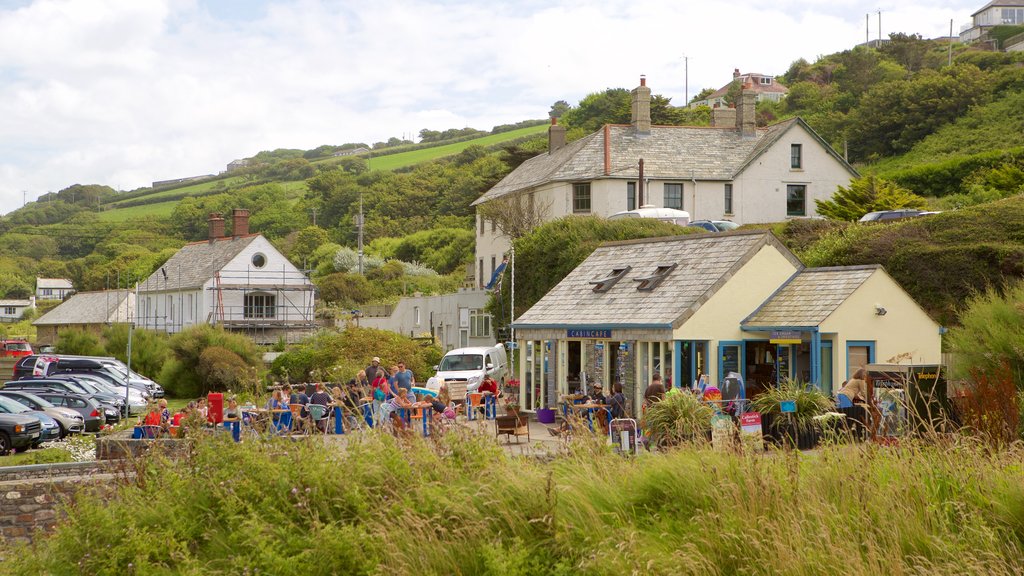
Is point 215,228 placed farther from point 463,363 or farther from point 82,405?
point 82,405

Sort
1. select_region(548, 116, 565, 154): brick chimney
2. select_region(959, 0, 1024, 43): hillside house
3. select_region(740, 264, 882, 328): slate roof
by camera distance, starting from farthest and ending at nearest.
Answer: select_region(959, 0, 1024, 43): hillside house, select_region(548, 116, 565, 154): brick chimney, select_region(740, 264, 882, 328): slate roof

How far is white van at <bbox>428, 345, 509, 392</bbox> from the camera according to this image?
33781 mm

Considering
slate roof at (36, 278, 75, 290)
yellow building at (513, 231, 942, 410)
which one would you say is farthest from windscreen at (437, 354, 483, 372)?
slate roof at (36, 278, 75, 290)

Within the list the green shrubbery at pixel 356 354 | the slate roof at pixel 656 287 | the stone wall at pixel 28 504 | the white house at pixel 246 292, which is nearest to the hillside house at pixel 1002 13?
the white house at pixel 246 292

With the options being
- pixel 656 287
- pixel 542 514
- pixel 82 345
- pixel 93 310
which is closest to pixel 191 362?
pixel 82 345

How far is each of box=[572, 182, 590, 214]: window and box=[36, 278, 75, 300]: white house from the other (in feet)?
275

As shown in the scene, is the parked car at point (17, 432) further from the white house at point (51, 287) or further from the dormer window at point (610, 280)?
the white house at point (51, 287)

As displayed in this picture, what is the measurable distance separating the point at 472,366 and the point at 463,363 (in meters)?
0.33

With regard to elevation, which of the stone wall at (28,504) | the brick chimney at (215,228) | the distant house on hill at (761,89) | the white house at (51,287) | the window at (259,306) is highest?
the distant house on hill at (761,89)

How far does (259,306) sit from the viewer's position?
69375mm

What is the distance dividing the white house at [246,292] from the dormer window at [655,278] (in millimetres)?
42876

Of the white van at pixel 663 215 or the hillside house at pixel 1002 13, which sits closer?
the white van at pixel 663 215

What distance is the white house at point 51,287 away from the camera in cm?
11975

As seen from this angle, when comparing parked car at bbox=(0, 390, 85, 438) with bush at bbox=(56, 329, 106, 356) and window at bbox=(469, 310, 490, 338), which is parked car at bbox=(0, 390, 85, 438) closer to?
window at bbox=(469, 310, 490, 338)
